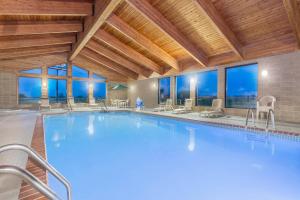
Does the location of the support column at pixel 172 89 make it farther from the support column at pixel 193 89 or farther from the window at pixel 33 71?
the window at pixel 33 71

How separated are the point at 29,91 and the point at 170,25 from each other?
1119 cm

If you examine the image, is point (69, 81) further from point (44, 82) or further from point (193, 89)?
point (193, 89)

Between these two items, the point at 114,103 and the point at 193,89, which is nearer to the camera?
the point at 193,89

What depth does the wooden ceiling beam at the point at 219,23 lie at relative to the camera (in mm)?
4968

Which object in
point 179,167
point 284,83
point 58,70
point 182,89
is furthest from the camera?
point 58,70

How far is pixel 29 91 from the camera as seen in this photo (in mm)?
12688

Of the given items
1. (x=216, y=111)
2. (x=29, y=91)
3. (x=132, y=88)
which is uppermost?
(x=132, y=88)

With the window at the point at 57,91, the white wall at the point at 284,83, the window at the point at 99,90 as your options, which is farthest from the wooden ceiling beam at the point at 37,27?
the window at the point at 99,90

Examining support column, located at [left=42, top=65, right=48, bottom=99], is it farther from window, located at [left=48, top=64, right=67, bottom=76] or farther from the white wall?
the white wall

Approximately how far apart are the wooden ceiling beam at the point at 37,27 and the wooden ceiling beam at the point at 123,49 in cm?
103

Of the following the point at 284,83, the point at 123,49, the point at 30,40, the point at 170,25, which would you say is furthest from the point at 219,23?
the point at 30,40

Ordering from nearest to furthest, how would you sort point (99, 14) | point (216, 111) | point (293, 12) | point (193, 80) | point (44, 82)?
point (293, 12) < point (99, 14) < point (216, 111) < point (193, 80) < point (44, 82)

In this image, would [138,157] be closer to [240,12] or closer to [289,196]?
[289,196]

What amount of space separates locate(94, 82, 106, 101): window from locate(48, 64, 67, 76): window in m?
2.47
